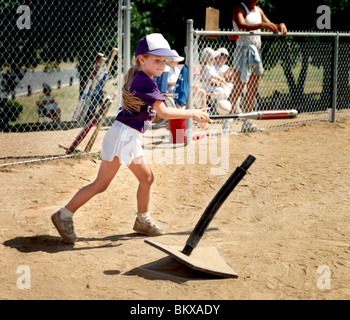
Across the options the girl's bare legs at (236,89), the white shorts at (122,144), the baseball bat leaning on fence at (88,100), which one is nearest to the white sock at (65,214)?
the white shorts at (122,144)

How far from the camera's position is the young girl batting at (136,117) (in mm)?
3857

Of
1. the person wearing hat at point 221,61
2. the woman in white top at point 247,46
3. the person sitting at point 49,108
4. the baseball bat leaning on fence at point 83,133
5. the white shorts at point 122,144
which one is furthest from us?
the person sitting at point 49,108

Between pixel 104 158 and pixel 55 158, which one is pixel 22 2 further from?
pixel 104 158

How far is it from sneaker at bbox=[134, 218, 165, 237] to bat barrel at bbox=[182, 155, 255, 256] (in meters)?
0.78

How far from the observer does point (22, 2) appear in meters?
8.71

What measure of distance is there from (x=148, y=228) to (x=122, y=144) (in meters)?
0.77

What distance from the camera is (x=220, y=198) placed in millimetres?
3406

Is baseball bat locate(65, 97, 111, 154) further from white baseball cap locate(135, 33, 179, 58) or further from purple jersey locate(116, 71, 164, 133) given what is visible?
white baseball cap locate(135, 33, 179, 58)

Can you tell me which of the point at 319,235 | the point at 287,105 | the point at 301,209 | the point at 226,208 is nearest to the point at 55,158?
the point at 226,208

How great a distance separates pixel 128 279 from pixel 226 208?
72.2 inches

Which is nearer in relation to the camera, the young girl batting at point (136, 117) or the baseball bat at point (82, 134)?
the young girl batting at point (136, 117)

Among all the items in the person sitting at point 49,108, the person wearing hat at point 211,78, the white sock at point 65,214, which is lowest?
the white sock at point 65,214

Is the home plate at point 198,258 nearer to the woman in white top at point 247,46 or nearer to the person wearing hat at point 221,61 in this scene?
the woman in white top at point 247,46

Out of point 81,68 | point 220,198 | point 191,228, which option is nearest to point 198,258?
point 220,198
